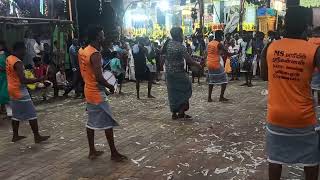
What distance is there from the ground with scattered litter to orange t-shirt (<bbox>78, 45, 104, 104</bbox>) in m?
0.93

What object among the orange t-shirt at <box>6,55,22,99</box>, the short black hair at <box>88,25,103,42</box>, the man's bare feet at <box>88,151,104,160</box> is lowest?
the man's bare feet at <box>88,151,104,160</box>

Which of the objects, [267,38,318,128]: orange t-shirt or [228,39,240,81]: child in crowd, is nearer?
[267,38,318,128]: orange t-shirt

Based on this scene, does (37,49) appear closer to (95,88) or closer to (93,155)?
(93,155)

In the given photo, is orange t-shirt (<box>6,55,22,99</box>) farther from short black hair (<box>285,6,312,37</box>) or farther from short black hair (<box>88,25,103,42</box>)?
short black hair (<box>285,6,312,37</box>)

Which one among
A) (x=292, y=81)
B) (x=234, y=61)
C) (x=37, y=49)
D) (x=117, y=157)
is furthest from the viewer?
(x=234, y=61)

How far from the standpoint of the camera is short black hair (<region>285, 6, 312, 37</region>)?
3807mm

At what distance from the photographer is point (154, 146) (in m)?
6.96

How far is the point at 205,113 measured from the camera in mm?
9703

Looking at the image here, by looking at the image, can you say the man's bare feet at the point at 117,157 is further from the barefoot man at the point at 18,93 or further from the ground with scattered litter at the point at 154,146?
the barefoot man at the point at 18,93

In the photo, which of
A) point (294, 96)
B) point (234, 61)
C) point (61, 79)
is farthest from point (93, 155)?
point (234, 61)

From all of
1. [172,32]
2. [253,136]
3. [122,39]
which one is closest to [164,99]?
[172,32]

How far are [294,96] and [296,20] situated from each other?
68cm

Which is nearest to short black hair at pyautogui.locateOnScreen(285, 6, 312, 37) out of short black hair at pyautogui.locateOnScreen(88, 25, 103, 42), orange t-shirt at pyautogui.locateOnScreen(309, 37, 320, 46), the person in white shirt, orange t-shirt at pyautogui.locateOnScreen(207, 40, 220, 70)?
short black hair at pyautogui.locateOnScreen(88, 25, 103, 42)

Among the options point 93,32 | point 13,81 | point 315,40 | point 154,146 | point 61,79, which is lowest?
point 154,146
